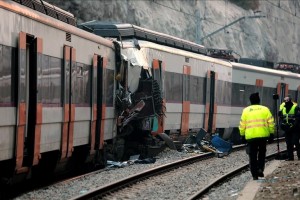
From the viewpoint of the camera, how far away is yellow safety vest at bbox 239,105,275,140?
45.4ft

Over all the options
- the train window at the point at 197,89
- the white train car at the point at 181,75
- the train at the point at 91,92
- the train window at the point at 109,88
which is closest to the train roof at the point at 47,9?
the train at the point at 91,92

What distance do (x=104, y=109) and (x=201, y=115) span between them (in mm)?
10160

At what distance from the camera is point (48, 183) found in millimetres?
14141


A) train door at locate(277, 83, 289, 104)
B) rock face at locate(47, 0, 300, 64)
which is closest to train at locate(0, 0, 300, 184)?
train door at locate(277, 83, 289, 104)

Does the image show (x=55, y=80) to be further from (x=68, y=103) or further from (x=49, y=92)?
(x=68, y=103)

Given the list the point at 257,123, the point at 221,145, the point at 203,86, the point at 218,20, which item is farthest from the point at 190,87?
the point at 218,20

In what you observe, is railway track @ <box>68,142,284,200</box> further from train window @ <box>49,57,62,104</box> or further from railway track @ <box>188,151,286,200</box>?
train window @ <box>49,57,62,104</box>

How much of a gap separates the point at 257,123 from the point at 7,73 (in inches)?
207

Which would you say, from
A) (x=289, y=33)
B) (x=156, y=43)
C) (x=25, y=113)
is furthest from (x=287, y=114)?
(x=289, y=33)

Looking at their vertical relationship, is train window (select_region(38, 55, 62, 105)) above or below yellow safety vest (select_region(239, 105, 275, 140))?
above

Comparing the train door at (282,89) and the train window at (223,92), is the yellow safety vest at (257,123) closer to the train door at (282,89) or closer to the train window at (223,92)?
the train window at (223,92)

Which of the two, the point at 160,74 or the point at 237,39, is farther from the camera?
the point at 237,39

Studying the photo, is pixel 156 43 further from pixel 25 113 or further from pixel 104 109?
pixel 25 113

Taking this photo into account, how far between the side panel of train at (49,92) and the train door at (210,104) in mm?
9881
